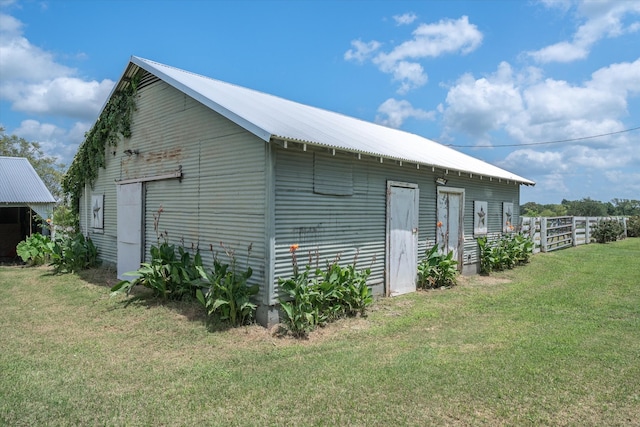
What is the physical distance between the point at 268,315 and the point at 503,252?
8.37 m

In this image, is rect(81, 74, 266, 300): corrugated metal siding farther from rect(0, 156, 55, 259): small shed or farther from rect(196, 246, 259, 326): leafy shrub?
rect(0, 156, 55, 259): small shed

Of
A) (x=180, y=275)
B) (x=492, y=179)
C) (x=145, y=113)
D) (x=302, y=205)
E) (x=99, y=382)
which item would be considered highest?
(x=145, y=113)

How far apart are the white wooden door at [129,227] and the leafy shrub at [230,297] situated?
3.57m

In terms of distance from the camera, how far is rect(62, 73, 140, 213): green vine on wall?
31.9 feet

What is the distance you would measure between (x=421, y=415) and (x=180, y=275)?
5.17 m

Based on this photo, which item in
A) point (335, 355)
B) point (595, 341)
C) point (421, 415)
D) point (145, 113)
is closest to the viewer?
point (421, 415)

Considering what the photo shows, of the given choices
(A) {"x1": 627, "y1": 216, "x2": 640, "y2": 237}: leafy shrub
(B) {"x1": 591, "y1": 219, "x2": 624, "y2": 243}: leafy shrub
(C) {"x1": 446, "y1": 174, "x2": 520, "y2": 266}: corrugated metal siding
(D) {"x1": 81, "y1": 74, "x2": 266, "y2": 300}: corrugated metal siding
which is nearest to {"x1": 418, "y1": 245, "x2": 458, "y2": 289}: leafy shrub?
(C) {"x1": 446, "y1": 174, "x2": 520, "y2": 266}: corrugated metal siding

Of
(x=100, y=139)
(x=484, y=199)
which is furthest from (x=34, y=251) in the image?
(x=484, y=199)

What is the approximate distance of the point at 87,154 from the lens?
11359mm

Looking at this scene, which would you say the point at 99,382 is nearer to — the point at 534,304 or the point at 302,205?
the point at 302,205

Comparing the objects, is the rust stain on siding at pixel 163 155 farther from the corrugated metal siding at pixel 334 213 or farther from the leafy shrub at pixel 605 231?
the leafy shrub at pixel 605 231

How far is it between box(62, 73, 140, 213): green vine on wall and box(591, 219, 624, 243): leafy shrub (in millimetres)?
20417

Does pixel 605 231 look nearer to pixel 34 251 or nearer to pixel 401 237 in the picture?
pixel 401 237

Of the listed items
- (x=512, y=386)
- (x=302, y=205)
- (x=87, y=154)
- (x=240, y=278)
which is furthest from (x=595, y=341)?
(x=87, y=154)
